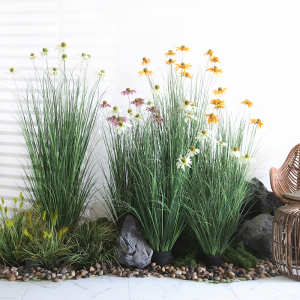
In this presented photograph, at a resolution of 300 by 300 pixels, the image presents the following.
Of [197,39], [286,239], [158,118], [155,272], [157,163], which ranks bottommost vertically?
[155,272]

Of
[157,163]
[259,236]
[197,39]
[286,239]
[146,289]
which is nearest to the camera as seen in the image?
[146,289]

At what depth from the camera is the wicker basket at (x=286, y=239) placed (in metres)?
2.58

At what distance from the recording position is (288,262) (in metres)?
2.62

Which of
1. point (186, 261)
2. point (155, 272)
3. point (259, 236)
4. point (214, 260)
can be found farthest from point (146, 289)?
point (259, 236)

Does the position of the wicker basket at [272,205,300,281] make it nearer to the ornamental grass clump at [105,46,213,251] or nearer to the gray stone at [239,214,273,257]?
the gray stone at [239,214,273,257]

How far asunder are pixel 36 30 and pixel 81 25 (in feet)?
1.45

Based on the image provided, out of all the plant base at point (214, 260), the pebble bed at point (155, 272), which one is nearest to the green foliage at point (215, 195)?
the plant base at point (214, 260)

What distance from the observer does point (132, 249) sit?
2.74 m

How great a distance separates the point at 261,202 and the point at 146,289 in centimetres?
128

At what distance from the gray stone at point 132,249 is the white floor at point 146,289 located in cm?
13

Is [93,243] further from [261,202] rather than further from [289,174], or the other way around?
[289,174]

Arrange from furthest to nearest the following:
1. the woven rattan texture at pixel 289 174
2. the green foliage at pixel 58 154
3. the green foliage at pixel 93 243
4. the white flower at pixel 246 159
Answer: the woven rattan texture at pixel 289 174
the green foliage at pixel 58 154
the green foliage at pixel 93 243
the white flower at pixel 246 159

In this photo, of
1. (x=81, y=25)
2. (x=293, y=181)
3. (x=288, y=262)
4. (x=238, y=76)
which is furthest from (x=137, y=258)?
(x=81, y=25)

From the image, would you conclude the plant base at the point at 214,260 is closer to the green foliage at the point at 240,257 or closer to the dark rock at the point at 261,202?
the green foliage at the point at 240,257
